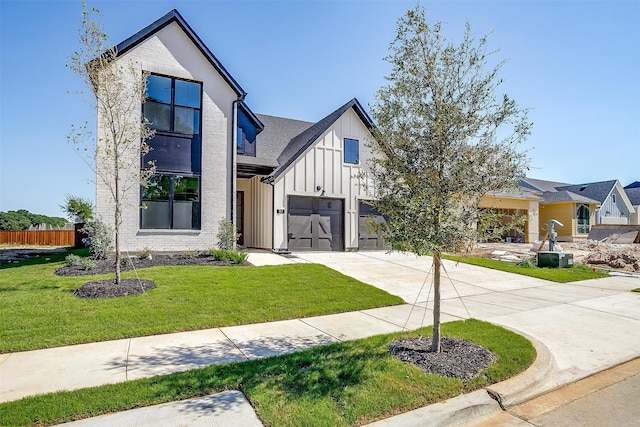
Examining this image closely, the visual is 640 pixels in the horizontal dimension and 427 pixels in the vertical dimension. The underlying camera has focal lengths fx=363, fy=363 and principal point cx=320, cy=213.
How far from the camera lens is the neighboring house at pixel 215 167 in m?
12.5

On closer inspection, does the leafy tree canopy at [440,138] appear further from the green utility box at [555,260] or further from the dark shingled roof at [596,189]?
the dark shingled roof at [596,189]

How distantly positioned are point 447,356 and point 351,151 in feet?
40.9

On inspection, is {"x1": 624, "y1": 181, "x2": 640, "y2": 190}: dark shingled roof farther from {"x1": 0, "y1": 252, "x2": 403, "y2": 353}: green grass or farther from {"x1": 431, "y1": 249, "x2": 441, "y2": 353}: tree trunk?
{"x1": 431, "y1": 249, "x2": 441, "y2": 353}: tree trunk

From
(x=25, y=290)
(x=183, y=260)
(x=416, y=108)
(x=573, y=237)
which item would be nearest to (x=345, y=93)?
(x=183, y=260)

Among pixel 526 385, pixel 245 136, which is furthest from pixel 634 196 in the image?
pixel 526 385

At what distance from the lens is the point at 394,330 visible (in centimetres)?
605

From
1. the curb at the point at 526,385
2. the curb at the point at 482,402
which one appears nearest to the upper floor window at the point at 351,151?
the curb at the point at 526,385

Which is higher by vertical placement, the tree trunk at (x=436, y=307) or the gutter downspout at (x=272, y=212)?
the gutter downspout at (x=272, y=212)

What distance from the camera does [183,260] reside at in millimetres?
11516

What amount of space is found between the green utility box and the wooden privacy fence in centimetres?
3034

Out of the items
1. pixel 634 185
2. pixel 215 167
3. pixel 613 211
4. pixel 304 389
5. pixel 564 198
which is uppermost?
pixel 634 185

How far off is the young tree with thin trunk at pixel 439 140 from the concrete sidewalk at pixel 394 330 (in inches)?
57.5

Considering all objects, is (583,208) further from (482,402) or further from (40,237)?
(40,237)

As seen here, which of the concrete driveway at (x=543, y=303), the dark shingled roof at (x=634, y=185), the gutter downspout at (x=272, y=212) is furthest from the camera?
the dark shingled roof at (x=634, y=185)
